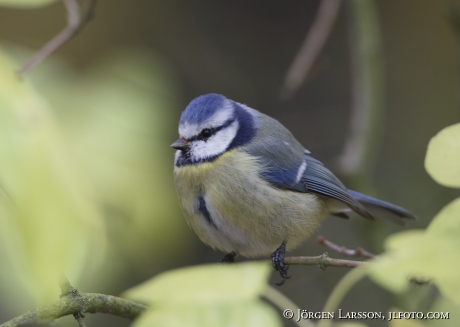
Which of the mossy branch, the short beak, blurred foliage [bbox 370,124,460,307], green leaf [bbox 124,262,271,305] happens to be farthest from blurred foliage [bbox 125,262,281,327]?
the short beak

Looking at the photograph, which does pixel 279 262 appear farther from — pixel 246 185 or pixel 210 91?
pixel 210 91

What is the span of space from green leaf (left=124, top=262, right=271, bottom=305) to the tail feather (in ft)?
4.90

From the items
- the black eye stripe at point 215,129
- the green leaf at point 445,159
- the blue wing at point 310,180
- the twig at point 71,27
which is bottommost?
the blue wing at point 310,180

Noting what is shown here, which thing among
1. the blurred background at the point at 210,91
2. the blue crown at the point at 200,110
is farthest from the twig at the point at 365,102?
the blue crown at the point at 200,110

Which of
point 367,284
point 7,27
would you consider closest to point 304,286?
point 367,284

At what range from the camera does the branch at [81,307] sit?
0.75 metres

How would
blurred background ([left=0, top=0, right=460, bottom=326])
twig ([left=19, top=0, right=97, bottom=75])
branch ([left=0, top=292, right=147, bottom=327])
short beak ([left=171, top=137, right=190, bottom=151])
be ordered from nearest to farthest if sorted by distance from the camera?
1. branch ([left=0, top=292, right=147, bottom=327])
2. twig ([left=19, top=0, right=97, bottom=75])
3. blurred background ([left=0, top=0, right=460, bottom=326])
4. short beak ([left=171, top=137, right=190, bottom=151])

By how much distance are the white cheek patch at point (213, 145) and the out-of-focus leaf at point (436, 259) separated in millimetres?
1271

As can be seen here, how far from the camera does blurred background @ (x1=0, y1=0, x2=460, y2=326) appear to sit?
156 cm

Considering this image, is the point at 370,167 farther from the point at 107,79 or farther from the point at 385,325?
the point at 107,79

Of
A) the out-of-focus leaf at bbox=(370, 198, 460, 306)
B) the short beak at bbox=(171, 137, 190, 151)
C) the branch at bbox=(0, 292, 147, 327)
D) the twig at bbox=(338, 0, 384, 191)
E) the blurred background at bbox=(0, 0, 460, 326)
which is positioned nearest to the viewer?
the out-of-focus leaf at bbox=(370, 198, 460, 306)

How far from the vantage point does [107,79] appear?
1712 mm

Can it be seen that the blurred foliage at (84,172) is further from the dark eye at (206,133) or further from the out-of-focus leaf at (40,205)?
the dark eye at (206,133)

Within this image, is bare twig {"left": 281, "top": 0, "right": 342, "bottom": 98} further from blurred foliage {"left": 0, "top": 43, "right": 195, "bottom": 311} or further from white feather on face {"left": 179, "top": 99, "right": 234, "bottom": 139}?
blurred foliage {"left": 0, "top": 43, "right": 195, "bottom": 311}
